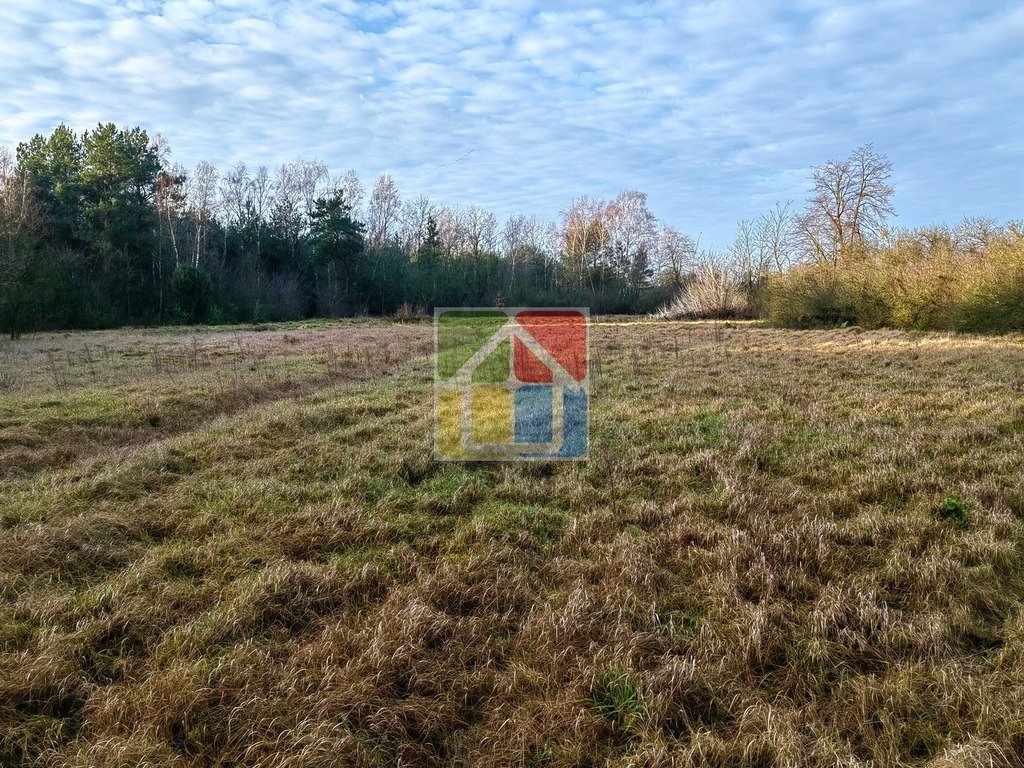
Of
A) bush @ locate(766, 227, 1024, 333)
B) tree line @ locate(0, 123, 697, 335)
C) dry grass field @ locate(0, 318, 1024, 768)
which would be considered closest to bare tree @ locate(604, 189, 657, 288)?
tree line @ locate(0, 123, 697, 335)

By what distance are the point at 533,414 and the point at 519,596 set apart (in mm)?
4895

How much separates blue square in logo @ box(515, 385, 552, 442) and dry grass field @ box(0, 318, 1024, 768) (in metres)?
0.78

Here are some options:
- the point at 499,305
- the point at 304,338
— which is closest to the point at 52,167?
the point at 304,338

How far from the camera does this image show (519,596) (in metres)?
3.82

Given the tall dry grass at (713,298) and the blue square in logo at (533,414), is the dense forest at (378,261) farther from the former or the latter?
the blue square in logo at (533,414)

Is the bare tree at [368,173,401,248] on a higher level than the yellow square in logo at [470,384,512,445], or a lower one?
higher

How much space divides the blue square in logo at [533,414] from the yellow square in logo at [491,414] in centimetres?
14

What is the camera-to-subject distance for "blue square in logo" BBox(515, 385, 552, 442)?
7660 mm

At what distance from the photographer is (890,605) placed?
362 cm

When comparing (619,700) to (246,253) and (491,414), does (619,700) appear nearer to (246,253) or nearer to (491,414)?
(491,414)

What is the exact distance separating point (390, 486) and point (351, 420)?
3.14 m

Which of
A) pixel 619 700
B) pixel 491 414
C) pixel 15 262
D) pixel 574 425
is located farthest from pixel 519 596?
pixel 15 262

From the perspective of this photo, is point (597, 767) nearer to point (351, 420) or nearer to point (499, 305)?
point (351, 420)

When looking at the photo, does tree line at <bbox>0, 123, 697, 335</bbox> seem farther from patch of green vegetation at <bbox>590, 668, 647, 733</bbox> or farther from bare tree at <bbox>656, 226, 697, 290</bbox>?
patch of green vegetation at <bbox>590, 668, 647, 733</bbox>
